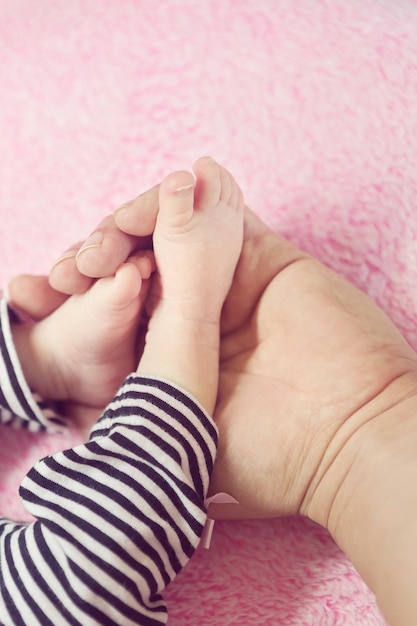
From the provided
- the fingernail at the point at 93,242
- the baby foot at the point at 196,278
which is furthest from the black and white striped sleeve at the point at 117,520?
the fingernail at the point at 93,242

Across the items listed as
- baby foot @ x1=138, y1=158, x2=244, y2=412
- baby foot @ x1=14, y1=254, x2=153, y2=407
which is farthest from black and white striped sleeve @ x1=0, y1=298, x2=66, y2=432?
baby foot @ x1=138, y1=158, x2=244, y2=412

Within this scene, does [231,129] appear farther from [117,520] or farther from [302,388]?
[117,520]

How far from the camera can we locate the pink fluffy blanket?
73cm

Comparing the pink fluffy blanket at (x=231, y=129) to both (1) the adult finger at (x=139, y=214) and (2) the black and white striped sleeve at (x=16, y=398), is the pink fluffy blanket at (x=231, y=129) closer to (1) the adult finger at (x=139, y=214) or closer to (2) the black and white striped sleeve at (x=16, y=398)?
(2) the black and white striped sleeve at (x=16, y=398)

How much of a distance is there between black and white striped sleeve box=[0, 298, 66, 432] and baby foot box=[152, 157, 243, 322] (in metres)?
0.16

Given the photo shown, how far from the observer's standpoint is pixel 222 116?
2.63 ft

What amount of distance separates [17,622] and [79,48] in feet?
2.07

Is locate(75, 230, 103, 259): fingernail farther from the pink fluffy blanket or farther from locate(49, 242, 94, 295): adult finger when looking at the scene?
the pink fluffy blanket

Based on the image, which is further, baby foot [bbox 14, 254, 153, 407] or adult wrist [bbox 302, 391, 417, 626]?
baby foot [bbox 14, 254, 153, 407]

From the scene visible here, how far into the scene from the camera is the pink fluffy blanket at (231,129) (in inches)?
28.8

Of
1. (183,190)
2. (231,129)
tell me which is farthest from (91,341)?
(231,129)

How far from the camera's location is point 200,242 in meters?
0.63

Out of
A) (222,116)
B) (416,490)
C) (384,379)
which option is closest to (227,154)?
(222,116)

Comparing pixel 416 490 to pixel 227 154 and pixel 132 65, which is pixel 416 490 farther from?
pixel 132 65
